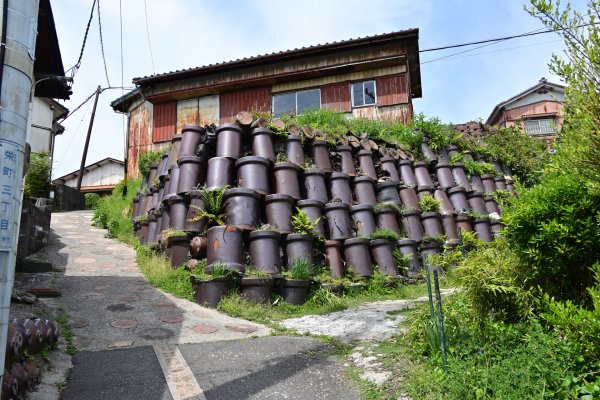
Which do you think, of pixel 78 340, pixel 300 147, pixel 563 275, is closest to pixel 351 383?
pixel 563 275

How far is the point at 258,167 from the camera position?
7676 millimetres

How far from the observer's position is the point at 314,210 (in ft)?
Result: 25.6

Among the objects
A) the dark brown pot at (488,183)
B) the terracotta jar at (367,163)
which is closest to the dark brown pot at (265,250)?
the terracotta jar at (367,163)

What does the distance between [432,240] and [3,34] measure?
8.32 m

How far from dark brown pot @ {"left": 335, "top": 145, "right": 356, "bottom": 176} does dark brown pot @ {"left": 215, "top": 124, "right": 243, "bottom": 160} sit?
2.44 m

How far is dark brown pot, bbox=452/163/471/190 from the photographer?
1141 centimetres

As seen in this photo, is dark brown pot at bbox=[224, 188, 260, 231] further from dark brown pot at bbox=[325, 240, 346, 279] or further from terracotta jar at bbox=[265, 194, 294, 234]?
dark brown pot at bbox=[325, 240, 346, 279]

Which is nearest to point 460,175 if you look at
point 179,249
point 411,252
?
point 411,252

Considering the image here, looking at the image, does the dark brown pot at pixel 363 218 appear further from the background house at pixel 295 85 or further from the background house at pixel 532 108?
the background house at pixel 532 108

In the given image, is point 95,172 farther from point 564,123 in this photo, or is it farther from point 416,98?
point 564,123

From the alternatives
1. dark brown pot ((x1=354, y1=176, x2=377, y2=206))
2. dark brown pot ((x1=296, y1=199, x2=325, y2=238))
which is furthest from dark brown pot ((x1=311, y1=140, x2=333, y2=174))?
dark brown pot ((x1=296, y1=199, x2=325, y2=238))

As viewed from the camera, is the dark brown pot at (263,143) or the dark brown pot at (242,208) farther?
the dark brown pot at (263,143)

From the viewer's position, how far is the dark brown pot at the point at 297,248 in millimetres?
7031

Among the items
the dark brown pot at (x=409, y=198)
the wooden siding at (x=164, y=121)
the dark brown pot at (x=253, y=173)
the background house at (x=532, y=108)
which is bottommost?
the dark brown pot at (x=409, y=198)
